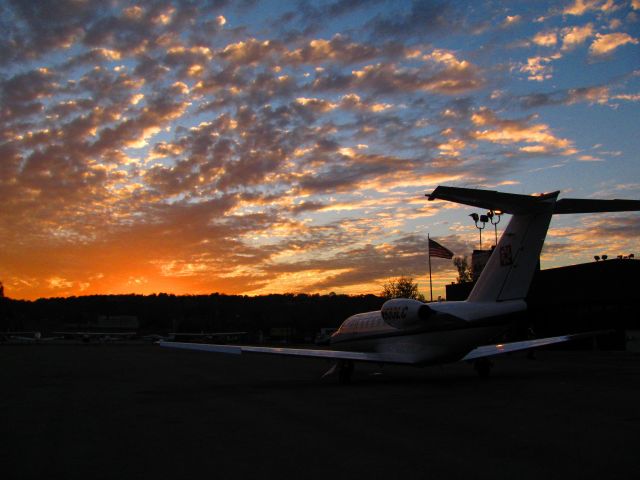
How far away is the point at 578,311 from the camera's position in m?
49.2

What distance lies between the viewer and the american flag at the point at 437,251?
48562 millimetres

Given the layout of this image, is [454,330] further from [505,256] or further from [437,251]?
[437,251]

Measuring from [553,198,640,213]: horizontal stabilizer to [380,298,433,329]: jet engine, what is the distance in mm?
5197

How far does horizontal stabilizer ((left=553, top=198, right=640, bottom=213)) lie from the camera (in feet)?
54.6

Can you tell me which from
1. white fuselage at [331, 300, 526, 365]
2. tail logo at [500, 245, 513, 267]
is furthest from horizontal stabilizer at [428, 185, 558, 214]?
white fuselage at [331, 300, 526, 365]

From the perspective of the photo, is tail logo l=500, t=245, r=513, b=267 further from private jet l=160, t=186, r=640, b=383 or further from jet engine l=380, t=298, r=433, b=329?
jet engine l=380, t=298, r=433, b=329

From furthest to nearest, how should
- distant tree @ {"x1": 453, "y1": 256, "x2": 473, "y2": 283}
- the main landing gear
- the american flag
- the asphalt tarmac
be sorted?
distant tree @ {"x1": 453, "y1": 256, "x2": 473, "y2": 283} < the american flag < the main landing gear < the asphalt tarmac

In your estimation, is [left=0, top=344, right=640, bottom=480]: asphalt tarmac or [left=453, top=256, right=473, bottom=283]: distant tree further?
[left=453, top=256, right=473, bottom=283]: distant tree

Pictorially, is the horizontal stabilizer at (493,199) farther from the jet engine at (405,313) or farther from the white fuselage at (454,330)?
the jet engine at (405,313)

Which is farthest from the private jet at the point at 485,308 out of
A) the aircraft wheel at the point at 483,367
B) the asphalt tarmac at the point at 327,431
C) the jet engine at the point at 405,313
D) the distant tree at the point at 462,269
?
the distant tree at the point at 462,269

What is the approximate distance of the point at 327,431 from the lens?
34.2ft

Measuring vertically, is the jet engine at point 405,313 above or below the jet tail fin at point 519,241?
below

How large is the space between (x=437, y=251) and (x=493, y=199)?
103ft

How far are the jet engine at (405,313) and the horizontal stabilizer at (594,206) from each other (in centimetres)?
520
